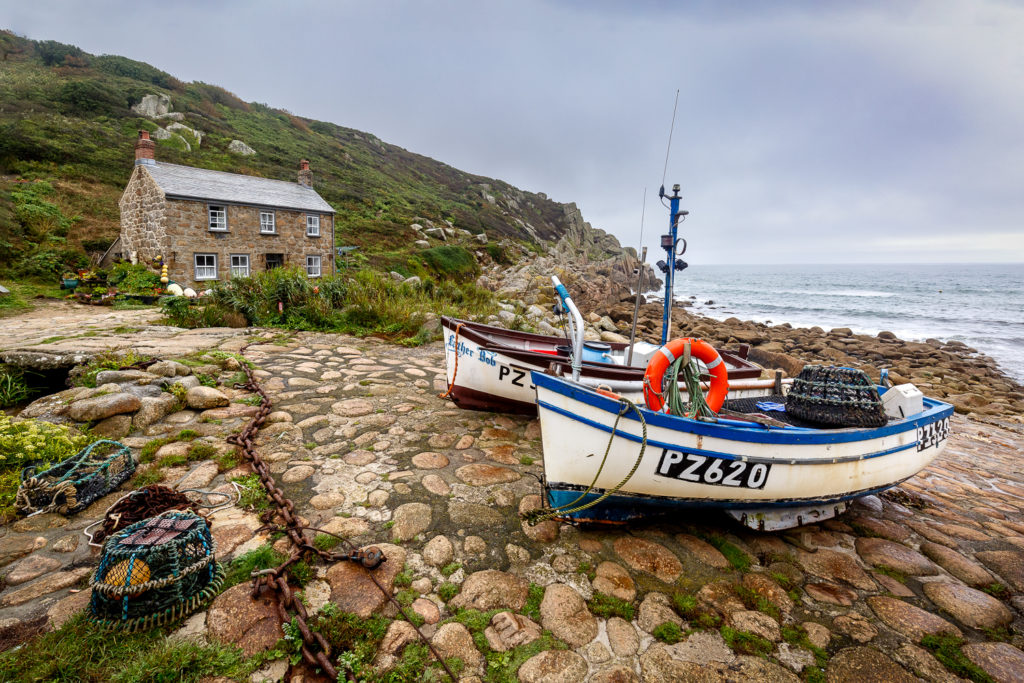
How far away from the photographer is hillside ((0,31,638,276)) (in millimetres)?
18406

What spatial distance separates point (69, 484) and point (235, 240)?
59.3ft

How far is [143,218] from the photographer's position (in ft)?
55.9

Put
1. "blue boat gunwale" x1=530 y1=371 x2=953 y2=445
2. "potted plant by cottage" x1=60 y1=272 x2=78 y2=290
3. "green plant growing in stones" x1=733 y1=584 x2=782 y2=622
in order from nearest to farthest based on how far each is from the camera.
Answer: "green plant growing in stones" x1=733 y1=584 x2=782 y2=622 → "blue boat gunwale" x1=530 y1=371 x2=953 y2=445 → "potted plant by cottage" x1=60 y1=272 x2=78 y2=290

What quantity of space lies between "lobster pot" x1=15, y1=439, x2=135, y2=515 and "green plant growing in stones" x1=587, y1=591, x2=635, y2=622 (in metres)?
4.07

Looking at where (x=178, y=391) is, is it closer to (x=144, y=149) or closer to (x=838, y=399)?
(x=838, y=399)

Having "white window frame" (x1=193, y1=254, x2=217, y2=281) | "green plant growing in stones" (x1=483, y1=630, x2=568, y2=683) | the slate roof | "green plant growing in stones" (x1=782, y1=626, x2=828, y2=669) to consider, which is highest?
the slate roof

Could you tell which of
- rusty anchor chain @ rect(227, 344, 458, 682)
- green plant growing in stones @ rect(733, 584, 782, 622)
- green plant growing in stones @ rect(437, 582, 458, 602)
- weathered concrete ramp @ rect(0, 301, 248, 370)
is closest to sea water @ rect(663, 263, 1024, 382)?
green plant growing in stones @ rect(733, 584, 782, 622)

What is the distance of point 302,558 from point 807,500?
177 inches

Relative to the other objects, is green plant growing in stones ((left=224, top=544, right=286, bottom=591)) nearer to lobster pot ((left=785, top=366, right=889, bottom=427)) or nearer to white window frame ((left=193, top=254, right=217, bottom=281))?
lobster pot ((left=785, top=366, right=889, bottom=427))

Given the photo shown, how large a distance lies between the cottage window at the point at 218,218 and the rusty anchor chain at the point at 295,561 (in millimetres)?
17397

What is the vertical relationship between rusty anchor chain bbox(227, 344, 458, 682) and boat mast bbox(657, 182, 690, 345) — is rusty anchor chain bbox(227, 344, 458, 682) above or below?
below

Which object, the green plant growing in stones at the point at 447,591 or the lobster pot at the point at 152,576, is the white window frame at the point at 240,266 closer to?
the lobster pot at the point at 152,576

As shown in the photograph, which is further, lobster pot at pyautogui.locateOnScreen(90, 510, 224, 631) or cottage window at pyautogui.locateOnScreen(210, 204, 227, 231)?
cottage window at pyautogui.locateOnScreen(210, 204, 227, 231)

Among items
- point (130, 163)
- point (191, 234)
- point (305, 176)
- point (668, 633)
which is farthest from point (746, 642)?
point (130, 163)
